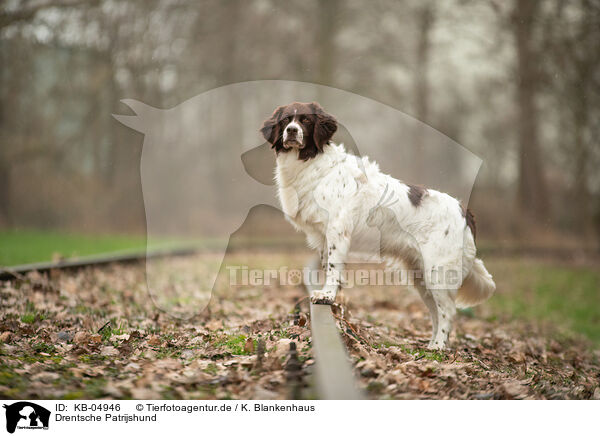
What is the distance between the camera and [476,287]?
452 centimetres

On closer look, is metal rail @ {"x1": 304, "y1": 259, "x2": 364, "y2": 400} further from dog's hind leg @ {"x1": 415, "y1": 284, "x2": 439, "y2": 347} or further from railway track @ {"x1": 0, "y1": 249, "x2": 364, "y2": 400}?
dog's hind leg @ {"x1": 415, "y1": 284, "x2": 439, "y2": 347}

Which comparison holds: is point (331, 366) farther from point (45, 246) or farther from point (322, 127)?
point (45, 246)

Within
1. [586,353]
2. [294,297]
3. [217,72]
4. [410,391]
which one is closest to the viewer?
[410,391]

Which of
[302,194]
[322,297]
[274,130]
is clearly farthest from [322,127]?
[322,297]

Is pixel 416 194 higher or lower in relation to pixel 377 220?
higher

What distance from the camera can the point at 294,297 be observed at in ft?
21.7

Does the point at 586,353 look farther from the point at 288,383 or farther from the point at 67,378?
the point at 67,378

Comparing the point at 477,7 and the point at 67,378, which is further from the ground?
the point at 477,7

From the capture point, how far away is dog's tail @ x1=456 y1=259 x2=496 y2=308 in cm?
445

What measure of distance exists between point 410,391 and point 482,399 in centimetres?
41
